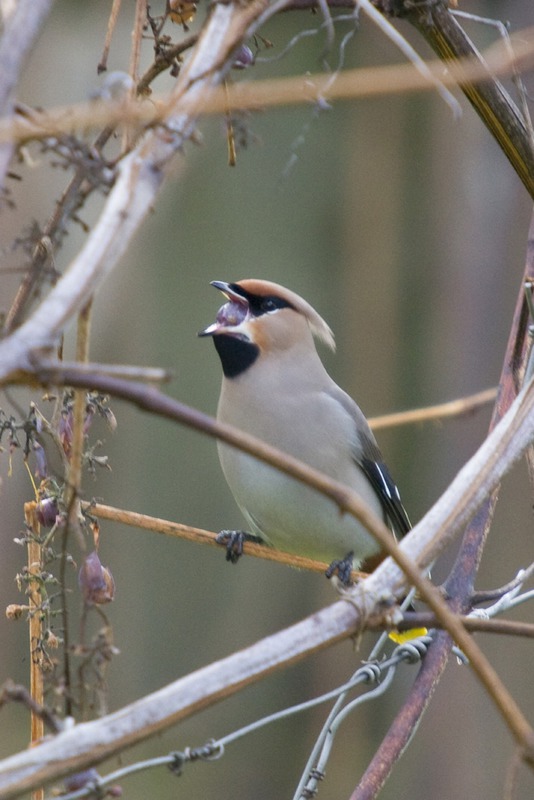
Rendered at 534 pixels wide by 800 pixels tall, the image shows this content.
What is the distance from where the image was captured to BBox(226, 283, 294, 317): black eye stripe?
333 centimetres

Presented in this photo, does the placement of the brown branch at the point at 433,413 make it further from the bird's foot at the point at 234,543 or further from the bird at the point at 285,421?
the bird's foot at the point at 234,543

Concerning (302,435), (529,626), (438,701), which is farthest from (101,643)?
(438,701)

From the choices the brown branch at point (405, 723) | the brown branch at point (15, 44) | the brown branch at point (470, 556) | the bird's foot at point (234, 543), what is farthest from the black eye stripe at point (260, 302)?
the brown branch at point (15, 44)

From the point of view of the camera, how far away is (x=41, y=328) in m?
1.13

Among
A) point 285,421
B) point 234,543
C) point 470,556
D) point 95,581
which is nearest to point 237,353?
point 285,421

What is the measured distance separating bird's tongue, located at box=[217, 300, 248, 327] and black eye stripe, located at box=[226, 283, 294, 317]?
0.03 m

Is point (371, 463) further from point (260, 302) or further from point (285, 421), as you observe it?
point (260, 302)

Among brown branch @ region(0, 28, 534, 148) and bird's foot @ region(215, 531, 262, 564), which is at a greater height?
brown branch @ region(0, 28, 534, 148)

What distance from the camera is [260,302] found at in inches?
132

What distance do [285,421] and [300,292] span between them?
18.1ft

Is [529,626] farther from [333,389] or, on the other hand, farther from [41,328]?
[333,389]

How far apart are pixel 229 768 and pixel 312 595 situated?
139 centimetres

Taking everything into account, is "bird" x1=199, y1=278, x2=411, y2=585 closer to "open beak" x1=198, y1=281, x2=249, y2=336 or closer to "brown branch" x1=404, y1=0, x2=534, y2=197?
"open beak" x1=198, y1=281, x2=249, y2=336

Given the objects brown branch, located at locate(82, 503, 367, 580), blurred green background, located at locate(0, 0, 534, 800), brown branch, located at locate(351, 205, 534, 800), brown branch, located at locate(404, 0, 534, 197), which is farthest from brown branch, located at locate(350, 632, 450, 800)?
blurred green background, located at locate(0, 0, 534, 800)
